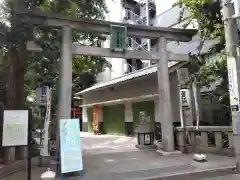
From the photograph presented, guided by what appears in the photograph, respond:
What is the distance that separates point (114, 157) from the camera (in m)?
9.70

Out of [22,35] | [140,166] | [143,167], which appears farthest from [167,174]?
[22,35]

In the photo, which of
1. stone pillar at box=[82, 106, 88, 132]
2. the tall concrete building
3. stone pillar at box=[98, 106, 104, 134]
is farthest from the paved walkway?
stone pillar at box=[82, 106, 88, 132]

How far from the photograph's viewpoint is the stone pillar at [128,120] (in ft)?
58.0

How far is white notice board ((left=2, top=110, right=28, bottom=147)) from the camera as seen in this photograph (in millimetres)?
5965

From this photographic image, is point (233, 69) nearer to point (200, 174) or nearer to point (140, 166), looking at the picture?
point (200, 174)

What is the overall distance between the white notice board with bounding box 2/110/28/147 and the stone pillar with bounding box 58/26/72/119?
175 cm

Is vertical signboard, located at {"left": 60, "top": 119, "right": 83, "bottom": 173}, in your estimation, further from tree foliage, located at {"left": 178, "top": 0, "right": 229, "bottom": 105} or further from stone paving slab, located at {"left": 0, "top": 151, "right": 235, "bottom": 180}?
tree foliage, located at {"left": 178, "top": 0, "right": 229, "bottom": 105}

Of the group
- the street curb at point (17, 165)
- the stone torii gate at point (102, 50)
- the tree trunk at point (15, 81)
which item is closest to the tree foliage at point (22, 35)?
the tree trunk at point (15, 81)

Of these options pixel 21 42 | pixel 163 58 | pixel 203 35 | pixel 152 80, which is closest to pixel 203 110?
pixel 152 80

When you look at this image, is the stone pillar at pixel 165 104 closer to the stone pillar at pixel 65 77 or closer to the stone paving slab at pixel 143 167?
the stone paving slab at pixel 143 167

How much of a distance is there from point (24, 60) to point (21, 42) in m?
0.70

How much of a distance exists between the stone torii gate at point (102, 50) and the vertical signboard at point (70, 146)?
1.31 metres

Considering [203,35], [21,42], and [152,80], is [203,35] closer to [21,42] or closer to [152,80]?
[152,80]

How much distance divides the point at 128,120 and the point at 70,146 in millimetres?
11564
